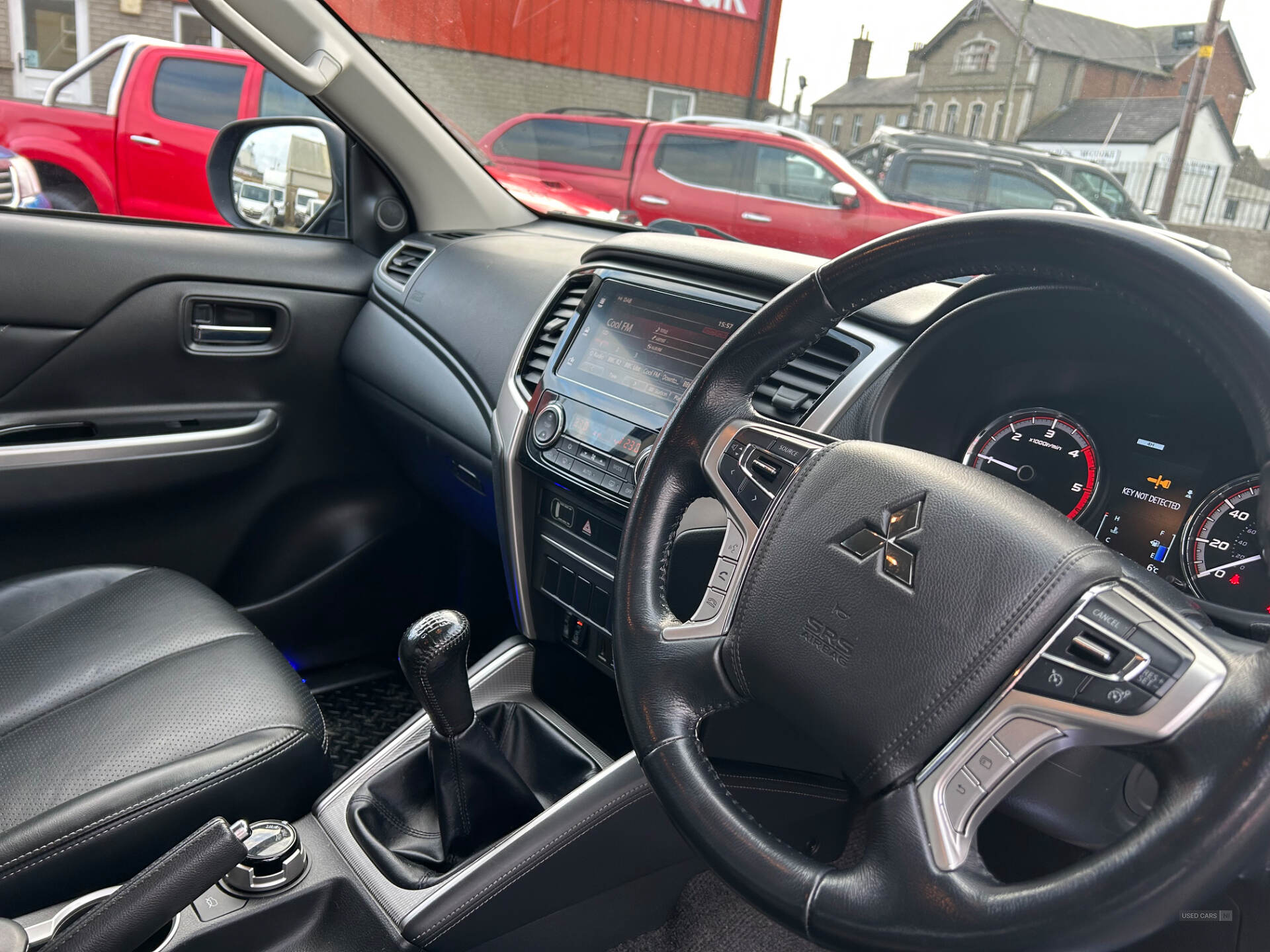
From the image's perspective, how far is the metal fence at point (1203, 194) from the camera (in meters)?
1.18

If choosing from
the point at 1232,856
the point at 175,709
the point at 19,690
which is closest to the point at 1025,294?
the point at 1232,856

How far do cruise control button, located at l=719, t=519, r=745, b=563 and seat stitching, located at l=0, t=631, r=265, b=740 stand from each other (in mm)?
788

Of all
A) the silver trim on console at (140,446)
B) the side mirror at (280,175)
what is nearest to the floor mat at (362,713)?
the silver trim on console at (140,446)

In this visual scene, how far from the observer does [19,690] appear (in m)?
1.24

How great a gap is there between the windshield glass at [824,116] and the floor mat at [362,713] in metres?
1.08

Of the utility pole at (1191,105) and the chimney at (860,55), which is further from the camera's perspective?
the chimney at (860,55)

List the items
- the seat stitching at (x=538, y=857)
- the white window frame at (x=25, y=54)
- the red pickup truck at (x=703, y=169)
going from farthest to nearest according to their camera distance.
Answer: the red pickup truck at (x=703, y=169), the white window frame at (x=25, y=54), the seat stitching at (x=538, y=857)

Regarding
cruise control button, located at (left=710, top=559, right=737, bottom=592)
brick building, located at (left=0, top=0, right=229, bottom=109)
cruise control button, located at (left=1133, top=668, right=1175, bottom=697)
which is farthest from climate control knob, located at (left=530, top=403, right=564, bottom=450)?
brick building, located at (left=0, top=0, right=229, bottom=109)

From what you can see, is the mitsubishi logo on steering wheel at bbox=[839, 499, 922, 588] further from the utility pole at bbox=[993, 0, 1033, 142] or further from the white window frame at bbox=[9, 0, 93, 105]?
the white window frame at bbox=[9, 0, 93, 105]

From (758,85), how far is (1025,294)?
1.42m

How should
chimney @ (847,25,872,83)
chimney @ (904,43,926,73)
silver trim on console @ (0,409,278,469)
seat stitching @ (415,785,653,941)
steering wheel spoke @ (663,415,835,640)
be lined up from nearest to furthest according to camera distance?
steering wheel spoke @ (663,415,835,640), seat stitching @ (415,785,653,941), chimney @ (847,25,872,83), chimney @ (904,43,926,73), silver trim on console @ (0,409,278,469)

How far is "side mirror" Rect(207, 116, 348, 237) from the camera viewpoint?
2.14m

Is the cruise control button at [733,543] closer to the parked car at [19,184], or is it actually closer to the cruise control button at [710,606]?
the cruise control button at [710,606]

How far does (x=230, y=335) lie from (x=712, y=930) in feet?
4.53
